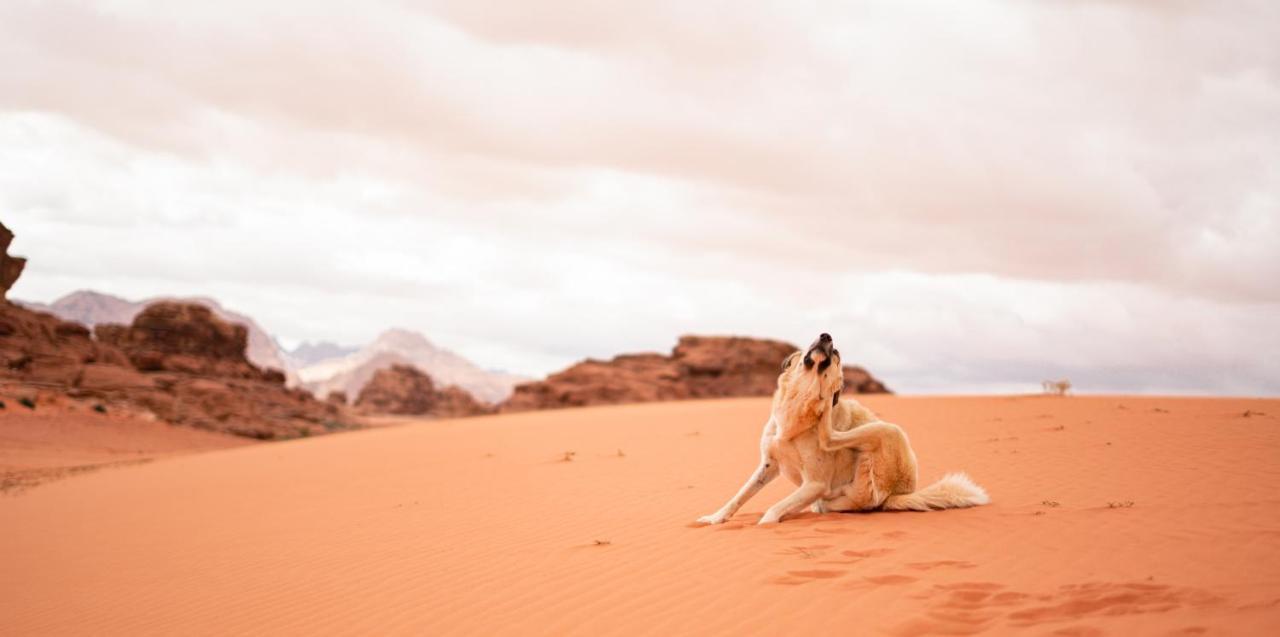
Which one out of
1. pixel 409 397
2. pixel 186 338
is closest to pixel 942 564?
pixel 186 338

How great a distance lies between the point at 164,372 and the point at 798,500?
4925 centimetres

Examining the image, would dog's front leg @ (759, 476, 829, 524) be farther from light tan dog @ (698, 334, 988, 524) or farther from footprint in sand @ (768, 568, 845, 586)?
footprint in sand @ (768, 568, 845, 586)

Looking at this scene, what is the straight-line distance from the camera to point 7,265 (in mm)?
16875

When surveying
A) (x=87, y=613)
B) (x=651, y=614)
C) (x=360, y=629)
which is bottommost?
(x=87, y=613)

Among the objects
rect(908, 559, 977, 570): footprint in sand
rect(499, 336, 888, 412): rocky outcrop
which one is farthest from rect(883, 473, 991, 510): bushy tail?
rect(499, 336, 888, 412): rocky outcrop

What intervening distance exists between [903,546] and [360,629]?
3.86 metres

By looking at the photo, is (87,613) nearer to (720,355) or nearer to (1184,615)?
(1184,615)

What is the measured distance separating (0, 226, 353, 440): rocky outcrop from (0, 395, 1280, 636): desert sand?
93.2 feet

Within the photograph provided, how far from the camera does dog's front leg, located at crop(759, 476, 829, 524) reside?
6.72 m

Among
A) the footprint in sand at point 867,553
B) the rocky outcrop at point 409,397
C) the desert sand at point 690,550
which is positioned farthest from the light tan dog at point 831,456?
the rocky outcrop at point 409,397

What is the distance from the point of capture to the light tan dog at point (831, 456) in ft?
21.8

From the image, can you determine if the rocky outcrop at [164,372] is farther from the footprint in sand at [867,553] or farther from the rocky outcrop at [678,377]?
the footprint in sand at [867,553]

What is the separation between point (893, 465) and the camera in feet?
22.9

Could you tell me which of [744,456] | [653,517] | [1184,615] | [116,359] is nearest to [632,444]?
[744,456]
